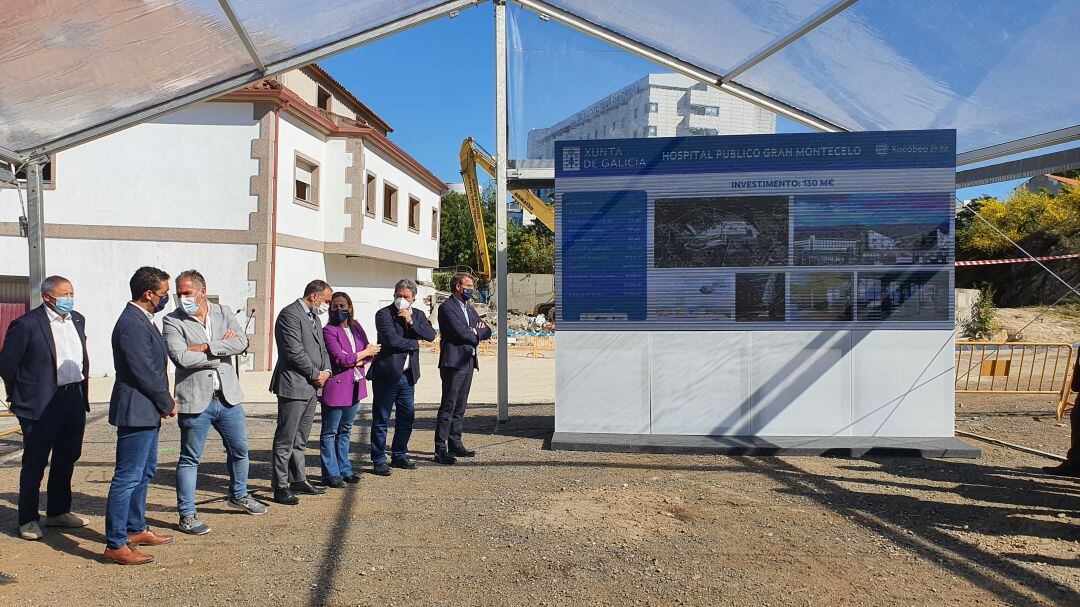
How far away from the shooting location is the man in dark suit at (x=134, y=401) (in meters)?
4.51

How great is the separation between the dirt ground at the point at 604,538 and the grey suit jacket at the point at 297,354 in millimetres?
967

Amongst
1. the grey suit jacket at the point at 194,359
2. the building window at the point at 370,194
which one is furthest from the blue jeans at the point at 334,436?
the building window at the point at 370,194

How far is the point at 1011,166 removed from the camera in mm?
7875

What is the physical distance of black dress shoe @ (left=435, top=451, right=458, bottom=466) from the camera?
7375 mm

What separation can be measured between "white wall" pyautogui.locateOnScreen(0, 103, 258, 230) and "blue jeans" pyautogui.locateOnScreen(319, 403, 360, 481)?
11268 millimetres

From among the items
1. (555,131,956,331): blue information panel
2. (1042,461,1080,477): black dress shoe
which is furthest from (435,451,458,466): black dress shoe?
(1042,461,1080,477): black dress shoe

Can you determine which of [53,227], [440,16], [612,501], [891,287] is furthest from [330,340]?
[53,227]

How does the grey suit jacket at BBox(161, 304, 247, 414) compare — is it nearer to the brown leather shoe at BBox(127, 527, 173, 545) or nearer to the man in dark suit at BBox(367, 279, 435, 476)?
the brown leather shoe at BBox(127, 527, 173, 545)

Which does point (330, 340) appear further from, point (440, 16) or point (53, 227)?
point (53, 227)

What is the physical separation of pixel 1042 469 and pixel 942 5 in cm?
453

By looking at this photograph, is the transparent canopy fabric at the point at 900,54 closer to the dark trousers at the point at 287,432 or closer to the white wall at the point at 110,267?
the dark trousers at the point at 287,432

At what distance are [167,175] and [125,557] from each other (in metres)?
14.0

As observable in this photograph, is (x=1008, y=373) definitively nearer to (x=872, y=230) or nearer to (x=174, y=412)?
(x=872, y=230)

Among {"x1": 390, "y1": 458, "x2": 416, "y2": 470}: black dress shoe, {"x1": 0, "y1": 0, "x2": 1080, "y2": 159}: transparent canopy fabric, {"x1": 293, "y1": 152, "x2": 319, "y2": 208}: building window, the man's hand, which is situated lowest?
{"x1": 390, "y1": 458, "x2": 416, "y2": 470}: black dress shoe
